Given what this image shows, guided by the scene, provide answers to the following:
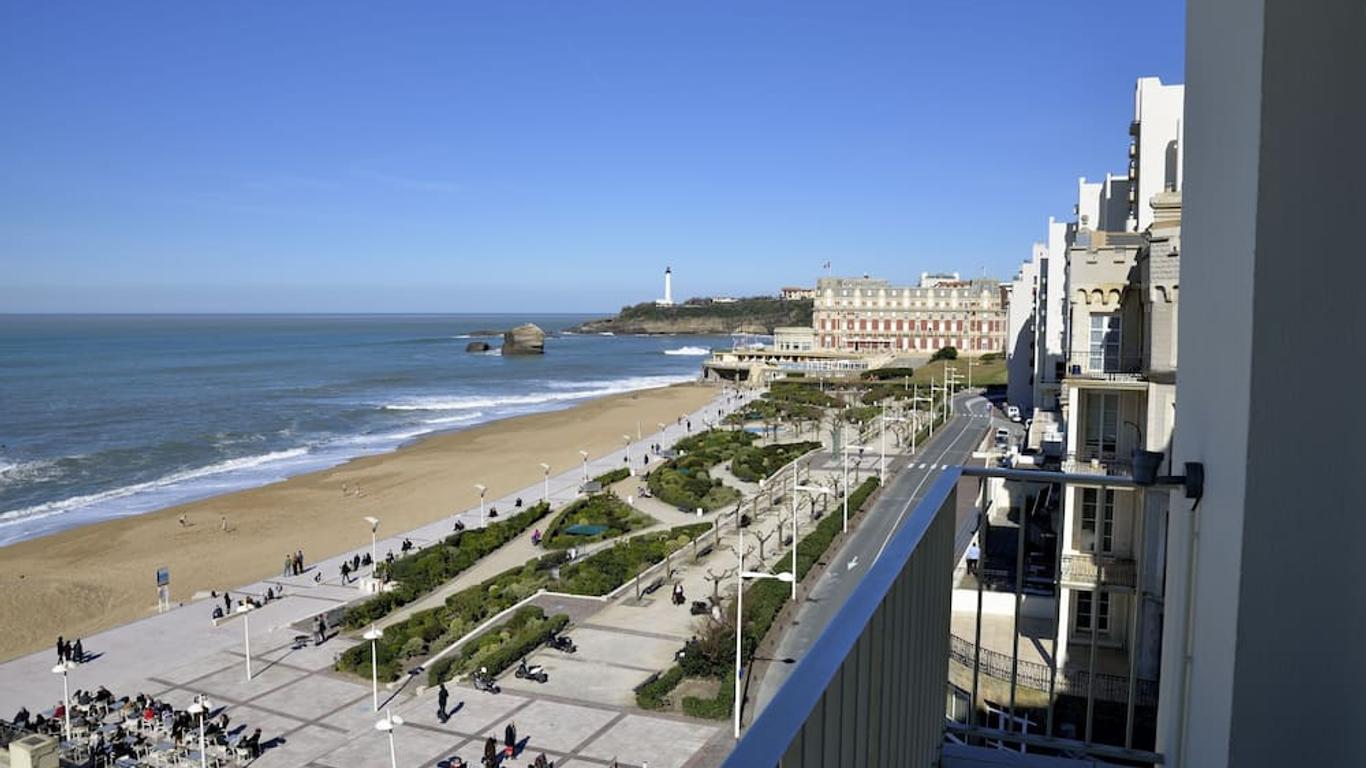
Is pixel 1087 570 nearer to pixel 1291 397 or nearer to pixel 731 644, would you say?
pixel 731 644

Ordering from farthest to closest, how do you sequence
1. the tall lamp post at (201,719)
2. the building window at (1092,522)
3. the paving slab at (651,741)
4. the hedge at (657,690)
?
the hedge at (657,690)
the building window at (1092,522)
the tall lamp post at (201,719)
the paving slab at (651,741)

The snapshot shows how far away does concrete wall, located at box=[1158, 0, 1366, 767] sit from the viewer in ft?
7.97

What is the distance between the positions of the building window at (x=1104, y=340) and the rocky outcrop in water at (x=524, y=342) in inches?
4355

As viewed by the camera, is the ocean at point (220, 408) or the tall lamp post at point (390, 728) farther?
Answer: the ocean at point (220, 408)

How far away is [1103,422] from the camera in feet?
46.2

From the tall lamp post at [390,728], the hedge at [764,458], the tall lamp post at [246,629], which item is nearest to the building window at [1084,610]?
the tall lamp post at [390,728]

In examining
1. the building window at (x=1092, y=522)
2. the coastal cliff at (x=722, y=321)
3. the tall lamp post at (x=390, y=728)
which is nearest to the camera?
the tall lamp post at (x=390, y=728)

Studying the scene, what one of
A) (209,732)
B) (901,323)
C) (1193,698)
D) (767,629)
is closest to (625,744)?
(767,629)

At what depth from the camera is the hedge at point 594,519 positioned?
1089 inches

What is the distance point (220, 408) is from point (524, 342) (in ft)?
207

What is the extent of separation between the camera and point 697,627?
18.7m

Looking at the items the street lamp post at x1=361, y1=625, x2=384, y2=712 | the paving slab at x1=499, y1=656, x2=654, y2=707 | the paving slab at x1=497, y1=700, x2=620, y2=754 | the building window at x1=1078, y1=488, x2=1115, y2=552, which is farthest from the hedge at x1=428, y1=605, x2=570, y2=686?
the building window at x1=1078, y1=488, x2=1115, y2=552

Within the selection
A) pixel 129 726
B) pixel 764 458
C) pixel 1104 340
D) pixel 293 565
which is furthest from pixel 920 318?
pixel 129 726

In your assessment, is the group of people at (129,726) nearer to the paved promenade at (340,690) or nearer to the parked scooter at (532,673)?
the paved promenade at (340,690)
